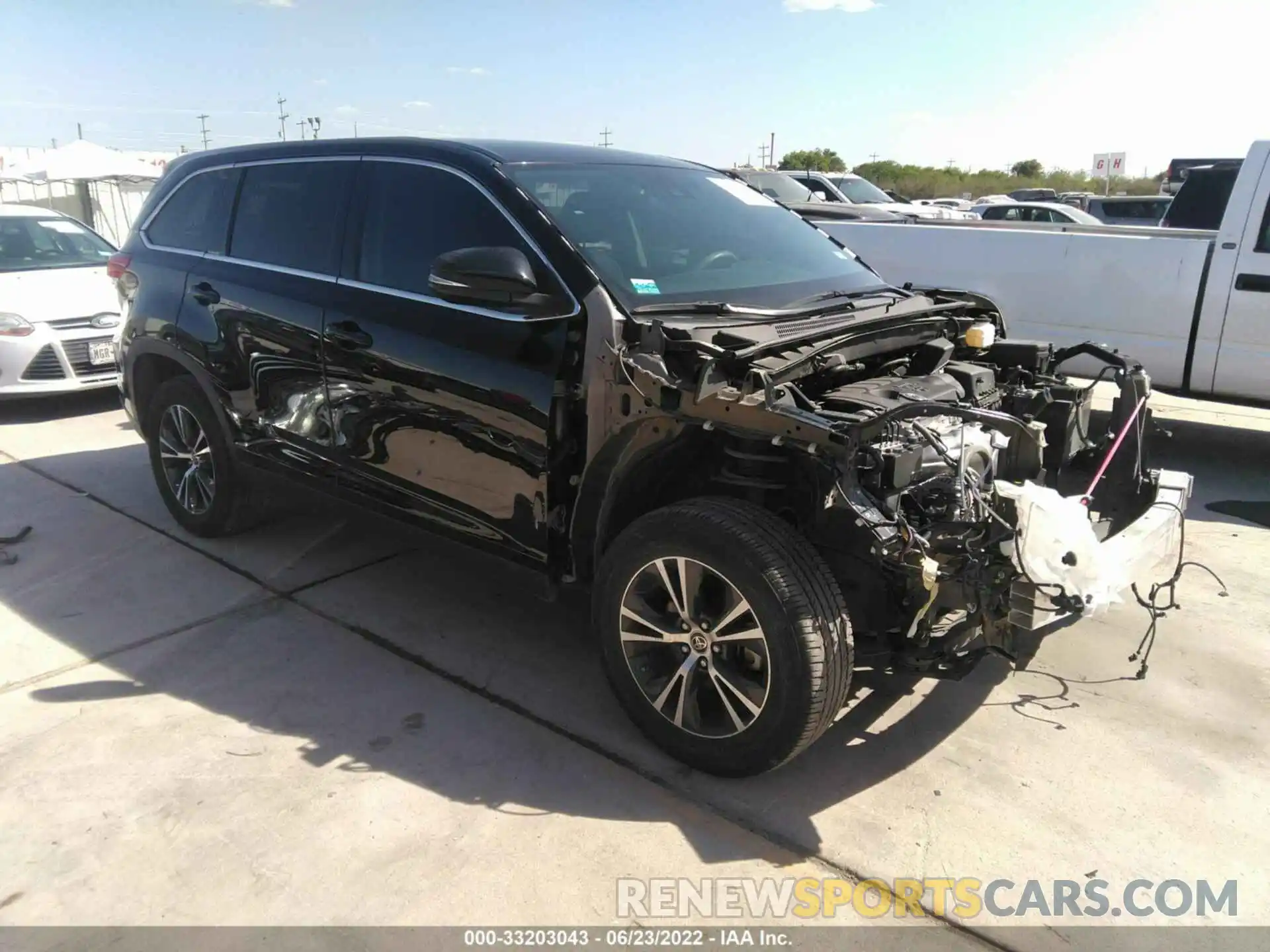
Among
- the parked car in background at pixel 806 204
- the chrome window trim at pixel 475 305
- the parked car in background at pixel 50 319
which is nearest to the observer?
the chrome window trim at pixel 475 305

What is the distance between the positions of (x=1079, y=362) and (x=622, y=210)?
5.59 m

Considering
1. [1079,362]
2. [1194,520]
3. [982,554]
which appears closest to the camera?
[982,554]

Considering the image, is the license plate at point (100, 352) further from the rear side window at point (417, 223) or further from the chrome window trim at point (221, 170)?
the rear side window at point (417, 223)

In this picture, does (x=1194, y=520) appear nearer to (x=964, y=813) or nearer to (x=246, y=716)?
(x=964, y=813)

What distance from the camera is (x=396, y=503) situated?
12.9 ft

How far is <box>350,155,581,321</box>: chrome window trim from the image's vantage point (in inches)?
128

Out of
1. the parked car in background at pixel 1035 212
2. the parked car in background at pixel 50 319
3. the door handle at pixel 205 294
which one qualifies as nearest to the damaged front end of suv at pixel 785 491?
the door handle at pixel 205 294

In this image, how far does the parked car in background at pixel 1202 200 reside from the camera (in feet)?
30.2

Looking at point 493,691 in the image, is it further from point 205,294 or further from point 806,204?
point 806,204

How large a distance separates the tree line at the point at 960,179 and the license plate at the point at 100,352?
40900 millimetres

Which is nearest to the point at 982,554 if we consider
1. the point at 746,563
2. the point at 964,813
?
the point at 746,563

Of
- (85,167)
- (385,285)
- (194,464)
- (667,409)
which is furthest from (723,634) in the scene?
(85,167)

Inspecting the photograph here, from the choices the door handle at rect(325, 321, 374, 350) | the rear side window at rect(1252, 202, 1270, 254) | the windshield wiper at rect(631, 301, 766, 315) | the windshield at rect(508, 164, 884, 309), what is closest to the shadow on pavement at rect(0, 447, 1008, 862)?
the door handle at rect(325, 321, 374, 350)

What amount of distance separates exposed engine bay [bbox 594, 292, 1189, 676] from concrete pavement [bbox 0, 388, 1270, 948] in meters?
0.50
